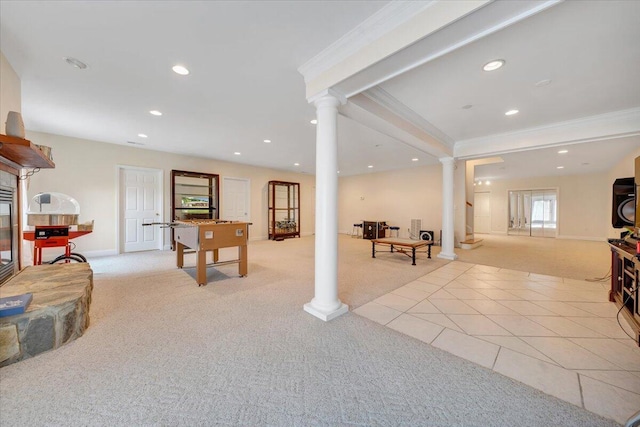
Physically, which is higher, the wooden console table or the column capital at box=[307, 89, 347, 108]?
the column capital at box=[307, 89, 347, 108]

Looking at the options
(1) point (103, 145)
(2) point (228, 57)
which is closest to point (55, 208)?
(1) point (103, 145)

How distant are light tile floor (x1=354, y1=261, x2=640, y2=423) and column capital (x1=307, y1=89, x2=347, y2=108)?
2.17 metres

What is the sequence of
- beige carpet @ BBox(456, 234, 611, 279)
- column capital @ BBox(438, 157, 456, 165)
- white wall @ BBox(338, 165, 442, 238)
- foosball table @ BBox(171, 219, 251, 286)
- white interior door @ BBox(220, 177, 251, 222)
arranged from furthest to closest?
white wall @ BBox(338, 165, 442, 238)
white interior door @ BBox(220, 177, 251, 222)
column capital @ BBox(438, 157, 456, 165)
beige carpet @ BBox(456, 234, 611, 279)
foosball table @ BBox(171, 219, 251, 286)

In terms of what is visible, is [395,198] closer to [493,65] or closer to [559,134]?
[559,134]

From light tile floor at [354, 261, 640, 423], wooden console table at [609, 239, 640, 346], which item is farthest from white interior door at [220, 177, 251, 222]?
wooden console table at [609, 239, 640, 346]

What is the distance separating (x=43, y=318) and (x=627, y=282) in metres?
5.30

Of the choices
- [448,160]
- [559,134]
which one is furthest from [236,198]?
[559,134]

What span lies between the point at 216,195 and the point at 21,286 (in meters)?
4.86

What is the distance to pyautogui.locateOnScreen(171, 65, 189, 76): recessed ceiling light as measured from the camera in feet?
7.93

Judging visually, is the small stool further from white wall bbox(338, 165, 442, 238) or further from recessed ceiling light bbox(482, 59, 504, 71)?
recessed ceiling light bbox(482, 59, 504, 71)

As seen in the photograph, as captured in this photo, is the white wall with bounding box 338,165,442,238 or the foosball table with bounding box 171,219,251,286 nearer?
the foosball table with bounding box 171,219,251,286

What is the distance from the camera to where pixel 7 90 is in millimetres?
2301

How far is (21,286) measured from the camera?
217cm

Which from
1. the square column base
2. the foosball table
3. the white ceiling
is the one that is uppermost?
the white ceiling
